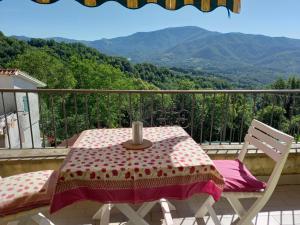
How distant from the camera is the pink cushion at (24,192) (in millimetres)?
1814

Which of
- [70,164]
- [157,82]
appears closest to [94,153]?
[70,164]

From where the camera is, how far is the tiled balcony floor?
8.66ft

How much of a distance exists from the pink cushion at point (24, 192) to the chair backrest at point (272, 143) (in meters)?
1.59

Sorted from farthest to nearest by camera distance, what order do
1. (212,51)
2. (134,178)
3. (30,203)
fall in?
(212,51), (30,203), (134,178)

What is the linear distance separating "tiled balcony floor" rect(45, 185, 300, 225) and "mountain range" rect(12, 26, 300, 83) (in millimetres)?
61850

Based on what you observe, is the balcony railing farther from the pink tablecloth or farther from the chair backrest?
the pink tablecloth

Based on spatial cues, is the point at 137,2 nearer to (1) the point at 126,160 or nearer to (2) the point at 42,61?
(1) the point at 126,160

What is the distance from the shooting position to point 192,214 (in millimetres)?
2758

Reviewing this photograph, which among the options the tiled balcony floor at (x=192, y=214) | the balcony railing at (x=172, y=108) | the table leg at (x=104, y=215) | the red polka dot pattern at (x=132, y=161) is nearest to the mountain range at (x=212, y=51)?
the balcony railing at (x=172, y=108)

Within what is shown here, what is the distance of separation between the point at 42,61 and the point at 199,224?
27.2 m

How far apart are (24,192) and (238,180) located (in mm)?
1569

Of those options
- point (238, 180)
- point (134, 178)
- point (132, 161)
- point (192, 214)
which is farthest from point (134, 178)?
point (192, 214)

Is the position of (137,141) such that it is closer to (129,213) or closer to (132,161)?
(132,161)

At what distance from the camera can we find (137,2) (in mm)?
2209
